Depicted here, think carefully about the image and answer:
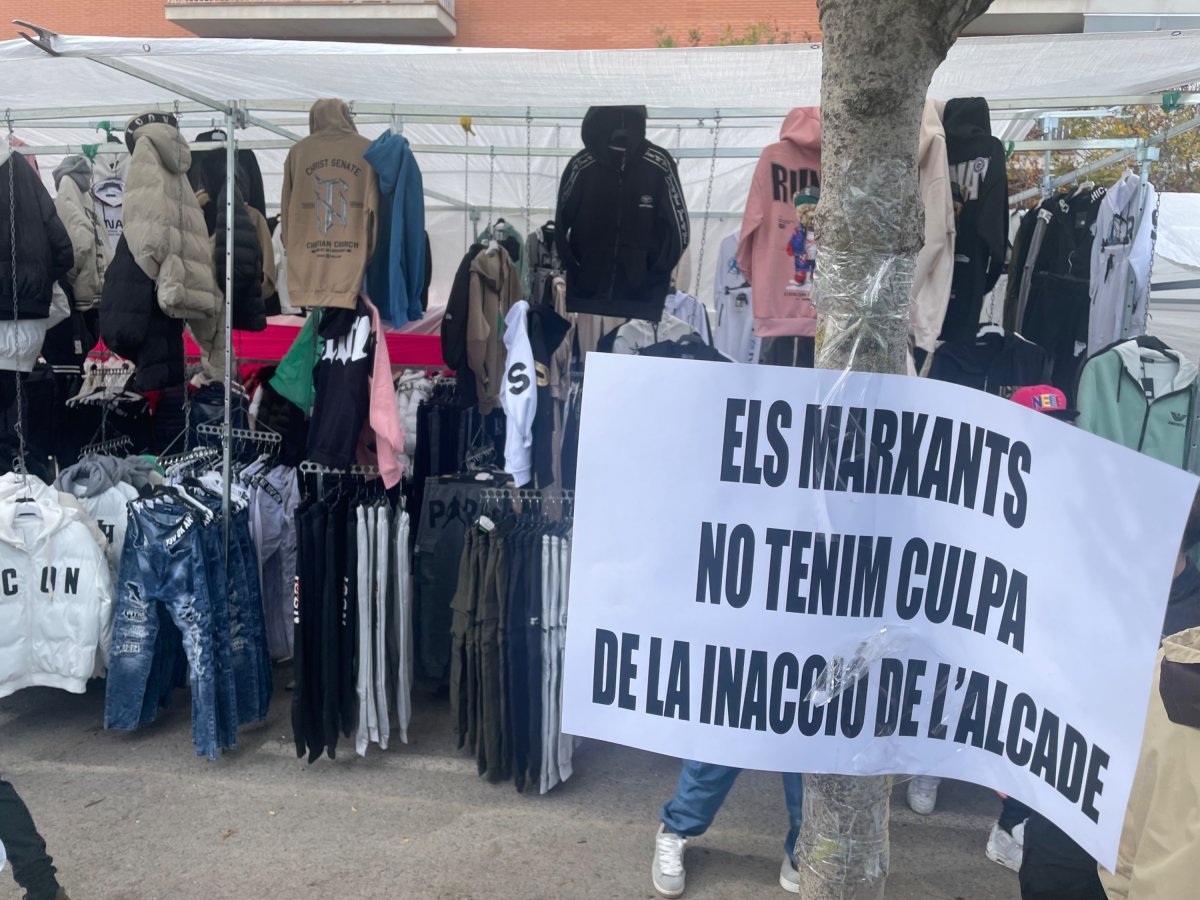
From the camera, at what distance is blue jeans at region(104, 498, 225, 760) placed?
156 inches

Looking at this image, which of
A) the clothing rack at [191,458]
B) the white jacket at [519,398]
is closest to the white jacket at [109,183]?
the clothing rack at [191,458]

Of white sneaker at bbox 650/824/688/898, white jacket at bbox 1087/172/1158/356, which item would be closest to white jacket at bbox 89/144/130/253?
white sneaker at bbox 650/824/688/898

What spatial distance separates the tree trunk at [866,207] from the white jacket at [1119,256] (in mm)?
3634

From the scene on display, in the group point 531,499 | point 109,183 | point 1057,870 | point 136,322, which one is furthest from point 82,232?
point 1057,870

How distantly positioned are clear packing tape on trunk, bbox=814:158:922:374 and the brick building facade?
14106 millimetres

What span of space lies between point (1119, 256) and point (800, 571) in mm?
4125

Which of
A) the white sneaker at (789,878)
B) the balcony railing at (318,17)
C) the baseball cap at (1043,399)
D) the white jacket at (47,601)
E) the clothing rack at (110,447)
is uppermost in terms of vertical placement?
the balcony railing at (318,17)

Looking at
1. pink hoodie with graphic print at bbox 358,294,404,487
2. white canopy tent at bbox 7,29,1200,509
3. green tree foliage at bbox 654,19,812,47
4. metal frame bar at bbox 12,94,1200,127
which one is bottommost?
pink hoodie with graphic print at bbox 358,294,404,487

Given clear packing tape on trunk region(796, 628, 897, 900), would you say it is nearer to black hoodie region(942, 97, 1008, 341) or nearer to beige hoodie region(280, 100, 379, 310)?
black hoodie region(942, 97, 1008, 341)

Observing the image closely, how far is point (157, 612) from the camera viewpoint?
4.11 metres

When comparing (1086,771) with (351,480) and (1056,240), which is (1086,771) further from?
(1056,240)

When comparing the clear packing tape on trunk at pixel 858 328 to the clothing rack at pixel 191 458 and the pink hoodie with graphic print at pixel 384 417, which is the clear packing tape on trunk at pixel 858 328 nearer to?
the pink hoodie with graphic print at pixel 384 417

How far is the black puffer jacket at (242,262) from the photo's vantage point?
166 inches

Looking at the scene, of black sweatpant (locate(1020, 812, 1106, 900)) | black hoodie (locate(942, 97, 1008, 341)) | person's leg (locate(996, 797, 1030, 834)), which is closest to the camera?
black sweatpant (locate(1020, 812, 1106, 900))
